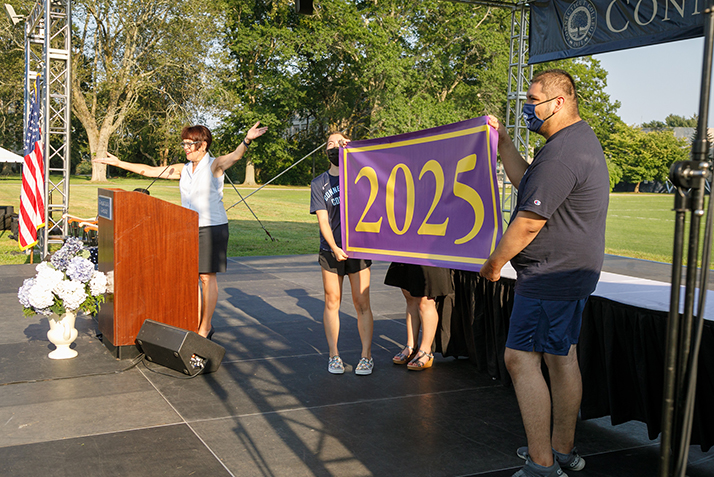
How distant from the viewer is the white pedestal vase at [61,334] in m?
4.98

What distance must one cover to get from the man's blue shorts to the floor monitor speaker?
8.26 feet

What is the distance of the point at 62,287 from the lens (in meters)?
4.86

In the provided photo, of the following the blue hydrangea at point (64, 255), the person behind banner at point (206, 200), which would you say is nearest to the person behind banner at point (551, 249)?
the person behind banner at point (206, 200)

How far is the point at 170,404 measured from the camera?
159 inches

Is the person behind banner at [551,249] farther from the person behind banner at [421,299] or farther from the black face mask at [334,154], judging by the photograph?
the black face mask at [334,154]

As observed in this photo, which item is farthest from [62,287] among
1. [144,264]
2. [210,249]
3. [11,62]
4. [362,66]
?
[362,66]

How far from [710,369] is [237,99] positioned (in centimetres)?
3595

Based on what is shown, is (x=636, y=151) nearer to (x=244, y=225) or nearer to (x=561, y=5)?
(x=244, y=225)

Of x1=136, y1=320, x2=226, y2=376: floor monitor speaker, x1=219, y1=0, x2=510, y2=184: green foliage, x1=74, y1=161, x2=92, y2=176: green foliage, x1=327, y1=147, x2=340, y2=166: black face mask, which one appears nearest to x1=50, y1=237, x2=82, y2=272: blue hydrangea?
x1=136, y1=320, x2=226, y2=376: floor monitor speaker

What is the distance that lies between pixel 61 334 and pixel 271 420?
225 centimetres

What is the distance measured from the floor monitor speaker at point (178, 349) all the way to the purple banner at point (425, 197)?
1.31 meters

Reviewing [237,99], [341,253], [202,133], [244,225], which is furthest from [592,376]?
[237,99]

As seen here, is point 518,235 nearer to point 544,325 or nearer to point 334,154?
point 544,325

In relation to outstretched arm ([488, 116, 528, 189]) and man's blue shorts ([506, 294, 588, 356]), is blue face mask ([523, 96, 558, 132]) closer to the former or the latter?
outstretched arm ([488, 116, 528, 189])
